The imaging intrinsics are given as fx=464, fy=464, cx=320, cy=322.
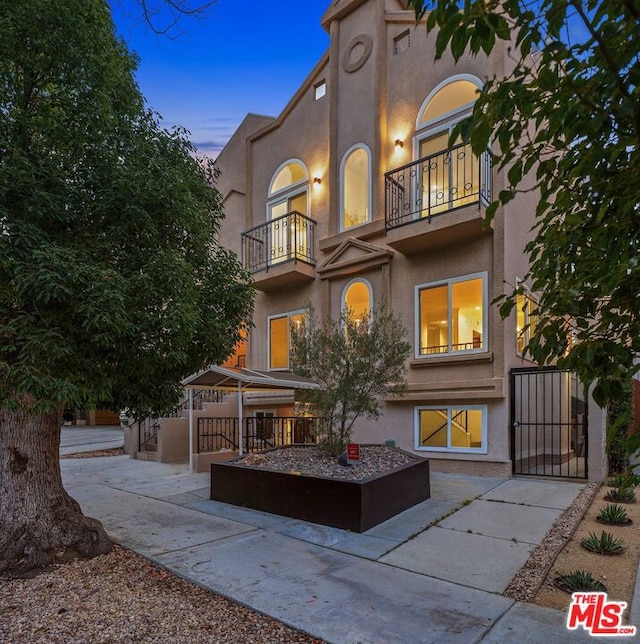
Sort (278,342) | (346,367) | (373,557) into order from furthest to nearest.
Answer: (278,342), (346,367), (373,557)

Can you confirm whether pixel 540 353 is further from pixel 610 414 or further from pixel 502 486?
pixel 610 414

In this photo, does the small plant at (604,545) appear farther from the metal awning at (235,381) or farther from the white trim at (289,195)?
the white trim at (289,195)

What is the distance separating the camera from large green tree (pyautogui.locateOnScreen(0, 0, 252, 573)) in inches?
162

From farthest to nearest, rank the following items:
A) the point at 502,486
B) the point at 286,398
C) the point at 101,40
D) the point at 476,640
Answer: the point at 286,398
the point at 502,486
the point at 101,40
the point at 476,640

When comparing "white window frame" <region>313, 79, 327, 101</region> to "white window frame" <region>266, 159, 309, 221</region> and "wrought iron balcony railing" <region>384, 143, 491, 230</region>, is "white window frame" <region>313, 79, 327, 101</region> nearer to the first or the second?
"white window frame" <region>266, 159, 309, 221</region>

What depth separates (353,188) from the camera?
12508 mm

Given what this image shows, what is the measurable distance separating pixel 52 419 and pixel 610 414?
31.5 feet

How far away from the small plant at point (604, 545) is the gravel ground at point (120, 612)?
3597mm

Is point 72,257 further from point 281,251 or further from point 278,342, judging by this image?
point 278,342

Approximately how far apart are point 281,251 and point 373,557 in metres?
9.82

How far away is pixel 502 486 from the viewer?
8500mm

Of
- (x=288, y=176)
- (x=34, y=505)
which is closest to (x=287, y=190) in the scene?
(x=288, y=176)

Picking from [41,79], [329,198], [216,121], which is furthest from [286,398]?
[41,79]

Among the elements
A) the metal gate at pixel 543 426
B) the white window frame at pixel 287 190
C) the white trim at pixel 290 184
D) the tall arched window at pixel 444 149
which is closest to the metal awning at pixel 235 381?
the metal gate at pixel 543 426
